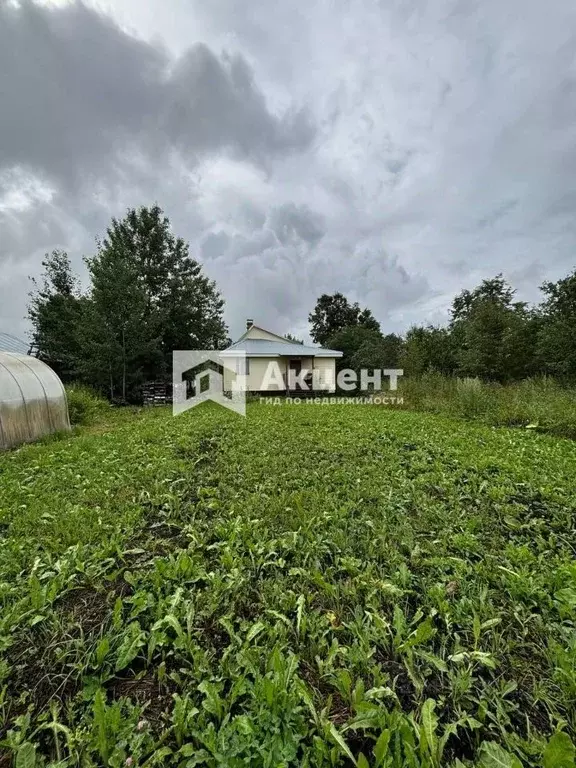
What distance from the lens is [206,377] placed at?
14852 millimetres

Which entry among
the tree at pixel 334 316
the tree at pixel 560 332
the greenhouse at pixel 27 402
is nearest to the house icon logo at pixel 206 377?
the greenhouse at pixel 27 402

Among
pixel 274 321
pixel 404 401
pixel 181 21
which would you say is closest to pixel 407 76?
pixel 181 21

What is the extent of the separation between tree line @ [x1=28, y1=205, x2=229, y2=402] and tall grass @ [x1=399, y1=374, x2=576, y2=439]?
1024 centimetres

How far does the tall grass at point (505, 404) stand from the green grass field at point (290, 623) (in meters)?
3.15

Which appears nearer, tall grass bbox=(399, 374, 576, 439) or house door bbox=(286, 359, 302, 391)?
tall grass bbox=(399, 374, 576, 439)

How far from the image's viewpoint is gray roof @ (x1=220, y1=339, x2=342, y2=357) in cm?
1562

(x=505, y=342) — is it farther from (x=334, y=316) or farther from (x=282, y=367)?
(x=334, y=316)

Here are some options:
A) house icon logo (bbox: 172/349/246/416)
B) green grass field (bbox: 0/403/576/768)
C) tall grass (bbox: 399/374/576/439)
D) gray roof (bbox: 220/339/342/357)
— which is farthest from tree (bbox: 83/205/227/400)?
tall grass (bbox: 399/374/576/439)

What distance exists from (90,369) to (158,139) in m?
7.66

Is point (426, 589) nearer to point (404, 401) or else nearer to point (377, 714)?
point (377, 714)

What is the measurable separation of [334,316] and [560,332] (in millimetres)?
23603

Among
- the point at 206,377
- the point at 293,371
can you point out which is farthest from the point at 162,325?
the point at 293,371

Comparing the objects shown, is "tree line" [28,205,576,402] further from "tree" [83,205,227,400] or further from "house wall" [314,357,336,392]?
"house wall" [314,357,336,392]

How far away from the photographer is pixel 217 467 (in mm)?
3971
